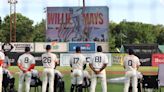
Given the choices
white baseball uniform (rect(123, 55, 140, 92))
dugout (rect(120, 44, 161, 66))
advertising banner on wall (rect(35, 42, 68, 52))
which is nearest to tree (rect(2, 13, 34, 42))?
advertising banner on wall (rect(35, 42, 68, 52))

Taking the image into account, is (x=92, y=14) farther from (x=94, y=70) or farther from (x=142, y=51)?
(x=94, y=70)

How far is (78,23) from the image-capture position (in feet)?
130

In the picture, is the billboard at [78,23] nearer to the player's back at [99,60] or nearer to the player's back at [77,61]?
the player's back at [77,61]

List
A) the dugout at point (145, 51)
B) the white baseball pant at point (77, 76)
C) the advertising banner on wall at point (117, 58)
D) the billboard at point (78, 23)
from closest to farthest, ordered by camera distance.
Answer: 1. the white baseball pant at point (77, 76)
2. the billboard at point (78, 23)
3. the dugout at point (145, 51)
4. the advertising banner on wall at point (117, 58)

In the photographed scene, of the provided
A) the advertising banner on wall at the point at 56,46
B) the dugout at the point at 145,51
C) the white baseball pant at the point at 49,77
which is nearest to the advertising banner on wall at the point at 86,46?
the dugout at the point at 145,51

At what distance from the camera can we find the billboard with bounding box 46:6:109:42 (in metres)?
39.6

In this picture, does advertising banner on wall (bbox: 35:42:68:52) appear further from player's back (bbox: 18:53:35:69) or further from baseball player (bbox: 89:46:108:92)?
baseball player (bbox: 89:46:108:92)

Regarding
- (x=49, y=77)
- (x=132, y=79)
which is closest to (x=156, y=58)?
(x=132, y=79)

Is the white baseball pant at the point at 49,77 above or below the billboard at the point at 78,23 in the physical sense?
below

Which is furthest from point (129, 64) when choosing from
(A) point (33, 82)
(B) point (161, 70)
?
(A) point (33, 82)

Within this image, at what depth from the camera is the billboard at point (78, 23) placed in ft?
130

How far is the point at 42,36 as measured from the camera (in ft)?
266

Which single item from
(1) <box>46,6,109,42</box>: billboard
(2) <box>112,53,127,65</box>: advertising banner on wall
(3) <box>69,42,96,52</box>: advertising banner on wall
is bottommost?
(2) <box>112,53,127,65</box>: advertising banner on wall

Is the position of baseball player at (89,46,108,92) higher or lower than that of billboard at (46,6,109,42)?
lower
